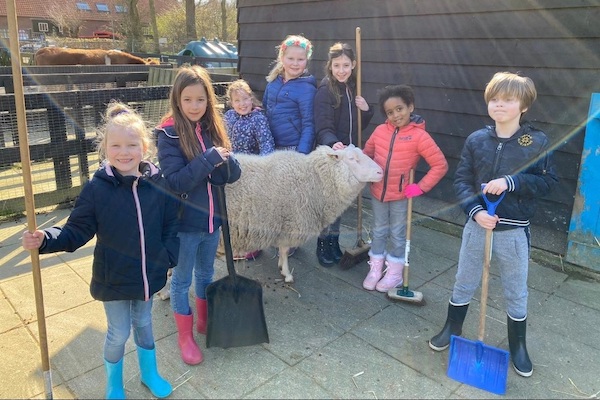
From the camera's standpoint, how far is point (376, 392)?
8.58 ft

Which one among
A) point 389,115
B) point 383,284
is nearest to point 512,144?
point 389,115

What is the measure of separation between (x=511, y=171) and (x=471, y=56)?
2510mm

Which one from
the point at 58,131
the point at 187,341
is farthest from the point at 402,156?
the point at 58,131

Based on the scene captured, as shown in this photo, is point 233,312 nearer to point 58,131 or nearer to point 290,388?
point 290,388

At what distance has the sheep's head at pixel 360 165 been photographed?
3.61 meters

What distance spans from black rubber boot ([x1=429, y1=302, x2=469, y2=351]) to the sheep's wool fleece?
1.27 m

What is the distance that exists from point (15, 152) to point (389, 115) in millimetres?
4255

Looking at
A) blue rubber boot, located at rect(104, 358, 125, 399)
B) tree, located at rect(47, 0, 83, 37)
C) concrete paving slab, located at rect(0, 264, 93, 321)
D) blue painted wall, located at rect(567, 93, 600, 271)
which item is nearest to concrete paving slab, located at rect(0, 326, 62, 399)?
concrete paving slab, located at rect(0, 264, 93, 321)

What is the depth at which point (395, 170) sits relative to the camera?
3.61m

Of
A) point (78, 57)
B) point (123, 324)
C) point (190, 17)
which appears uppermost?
point (190, 17)

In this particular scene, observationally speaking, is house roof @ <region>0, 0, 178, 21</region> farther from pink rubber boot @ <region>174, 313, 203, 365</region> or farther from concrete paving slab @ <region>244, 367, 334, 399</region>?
concrete paving slab @ <region>244, 367, 334, 399</region>

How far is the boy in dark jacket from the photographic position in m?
2.59

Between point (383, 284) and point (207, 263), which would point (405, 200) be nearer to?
point (383, 284)

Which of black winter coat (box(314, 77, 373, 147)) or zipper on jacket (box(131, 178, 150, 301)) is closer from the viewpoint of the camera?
zipper on jacket (box(131, 178, 150, 301))
